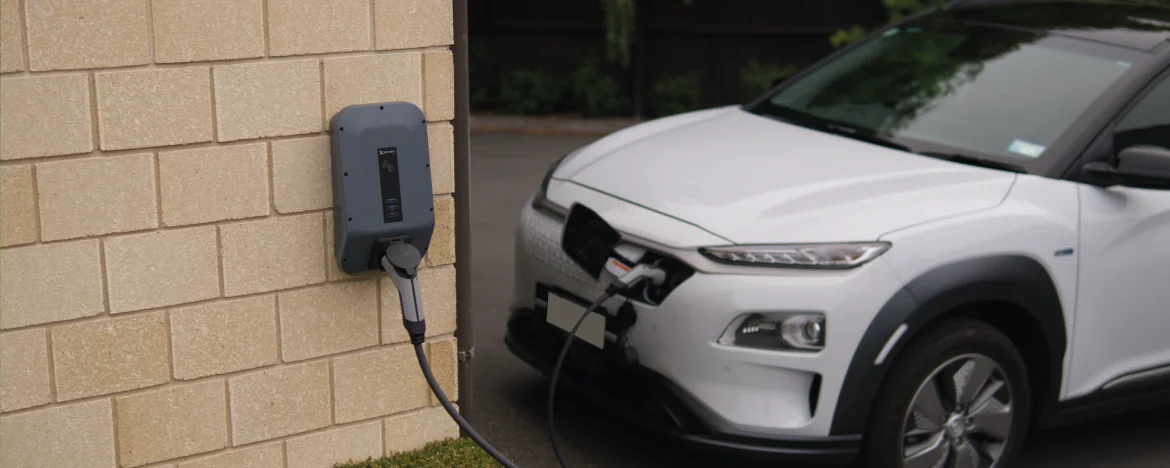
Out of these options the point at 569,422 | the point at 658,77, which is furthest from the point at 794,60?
the point at 569,422

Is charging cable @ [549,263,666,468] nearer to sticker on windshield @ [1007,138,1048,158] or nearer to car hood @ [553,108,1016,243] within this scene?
car hood @ [553,108,1016,243]

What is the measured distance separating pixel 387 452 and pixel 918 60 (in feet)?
9.17

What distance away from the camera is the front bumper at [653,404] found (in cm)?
415

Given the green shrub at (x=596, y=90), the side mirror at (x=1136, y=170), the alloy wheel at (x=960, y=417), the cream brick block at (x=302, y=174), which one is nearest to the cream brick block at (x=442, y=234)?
the cream brick block at (x=302, y=174)

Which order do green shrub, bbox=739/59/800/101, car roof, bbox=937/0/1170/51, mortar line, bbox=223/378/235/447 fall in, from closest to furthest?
mortar line, bbox=223/378/235/447 → car roof, bbox=937/0/1170/51 → green shrub, bbox=739/59/800/101

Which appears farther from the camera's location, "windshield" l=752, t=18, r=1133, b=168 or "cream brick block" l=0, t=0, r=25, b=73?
"windshield" l=752, t=18, r=1133, b=168

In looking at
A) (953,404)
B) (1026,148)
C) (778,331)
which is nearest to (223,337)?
(778,331)

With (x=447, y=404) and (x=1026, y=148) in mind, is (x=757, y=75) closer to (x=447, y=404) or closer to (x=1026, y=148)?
(x=1026, y=148)

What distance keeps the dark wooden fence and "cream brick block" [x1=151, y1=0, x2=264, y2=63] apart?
389 inches

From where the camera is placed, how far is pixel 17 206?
331 centimetres

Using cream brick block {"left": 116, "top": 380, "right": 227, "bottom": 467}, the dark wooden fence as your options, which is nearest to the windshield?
cream brick block {"left": 116, "top": 380, "right": 227, "bottom": 467}

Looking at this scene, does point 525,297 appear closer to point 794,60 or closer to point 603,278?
point 603,278

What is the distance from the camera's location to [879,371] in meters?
4.16

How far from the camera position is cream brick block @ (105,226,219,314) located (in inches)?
137
